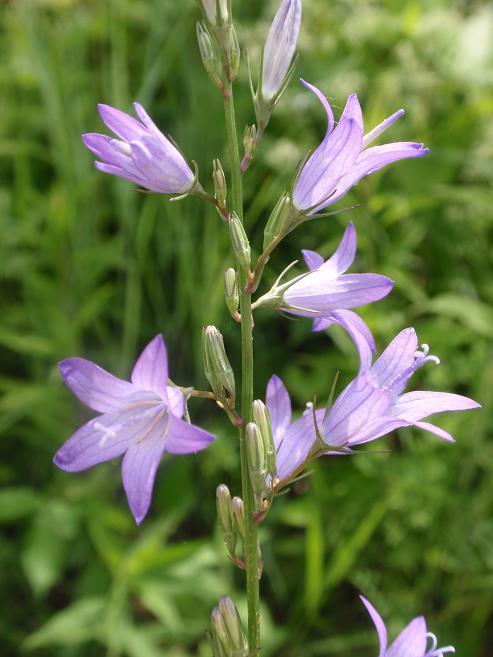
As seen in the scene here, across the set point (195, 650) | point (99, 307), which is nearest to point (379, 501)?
point (195, 650)

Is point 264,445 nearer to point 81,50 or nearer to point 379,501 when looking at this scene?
point 379,501

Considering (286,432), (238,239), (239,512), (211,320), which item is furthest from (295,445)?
(211,320)

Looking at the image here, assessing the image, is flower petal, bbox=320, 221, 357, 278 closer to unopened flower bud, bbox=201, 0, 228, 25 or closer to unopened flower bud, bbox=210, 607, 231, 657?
unopened flower bud, bbox=201, 0, 228, 25

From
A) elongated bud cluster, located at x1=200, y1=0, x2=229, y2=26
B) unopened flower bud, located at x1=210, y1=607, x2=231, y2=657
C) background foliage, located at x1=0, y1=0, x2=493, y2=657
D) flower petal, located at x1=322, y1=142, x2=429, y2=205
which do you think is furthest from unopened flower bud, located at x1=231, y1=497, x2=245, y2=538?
background foliage, located at x1=0, y1=0, x2=493, y2=657

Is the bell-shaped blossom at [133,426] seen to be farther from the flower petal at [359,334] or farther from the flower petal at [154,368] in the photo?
the flower petal at [359,334]

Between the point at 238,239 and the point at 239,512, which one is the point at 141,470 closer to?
the point at 239,512

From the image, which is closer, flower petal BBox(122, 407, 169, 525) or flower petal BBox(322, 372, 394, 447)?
flower petal BBox(122, 407, 169, 525)

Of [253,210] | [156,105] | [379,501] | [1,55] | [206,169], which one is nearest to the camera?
[379,501]
